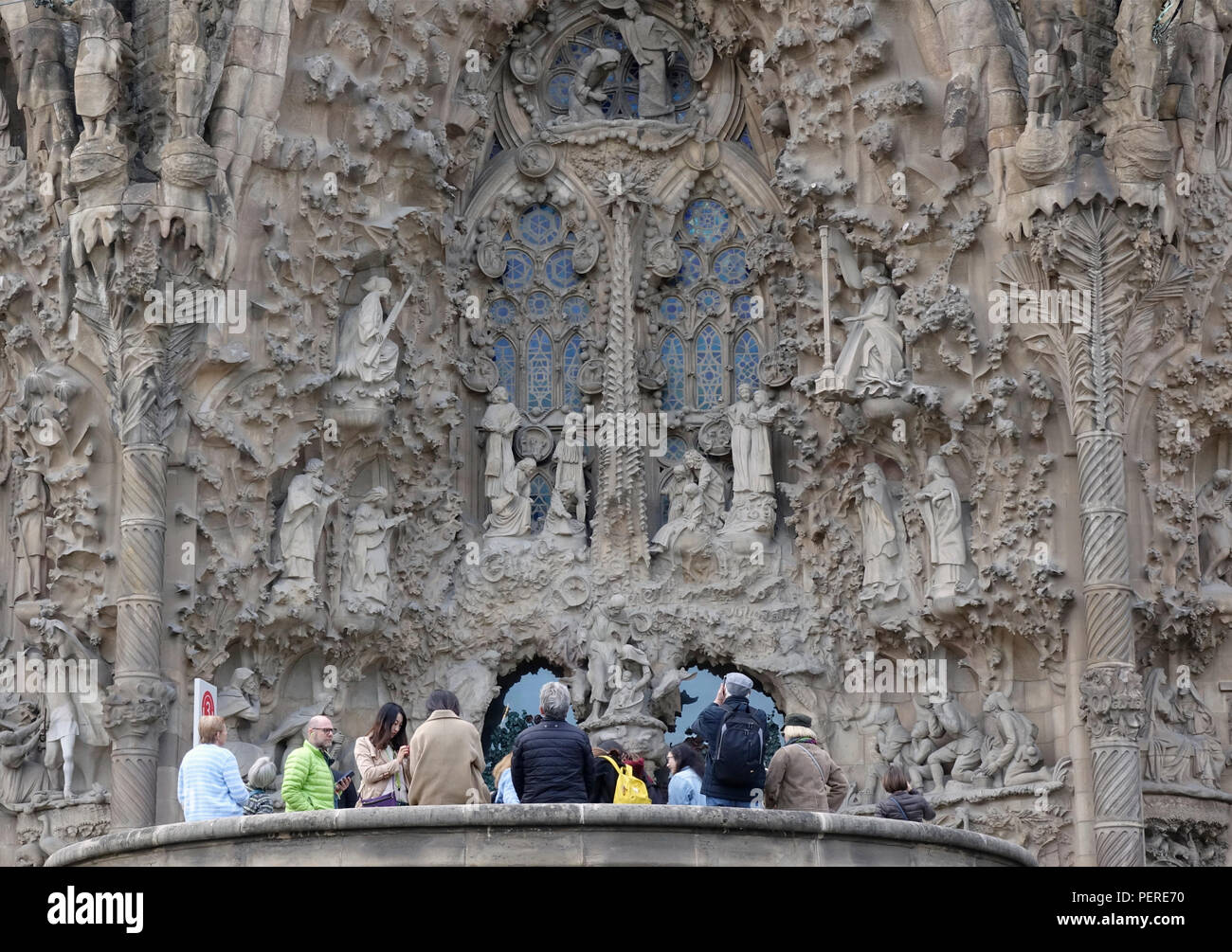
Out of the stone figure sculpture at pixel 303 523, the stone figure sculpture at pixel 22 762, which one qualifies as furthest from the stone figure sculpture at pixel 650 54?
the stone figure sculpture at pixel 22 762

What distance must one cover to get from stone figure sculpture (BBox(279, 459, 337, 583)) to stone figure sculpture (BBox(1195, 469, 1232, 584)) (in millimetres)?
6640

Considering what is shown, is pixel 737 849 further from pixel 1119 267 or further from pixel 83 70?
pixel 83 70

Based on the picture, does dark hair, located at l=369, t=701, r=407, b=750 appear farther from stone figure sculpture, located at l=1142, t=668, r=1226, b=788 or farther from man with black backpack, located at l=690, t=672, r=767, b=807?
stone figure sculpture, located at l=1142, t=668, r=1226, b=788

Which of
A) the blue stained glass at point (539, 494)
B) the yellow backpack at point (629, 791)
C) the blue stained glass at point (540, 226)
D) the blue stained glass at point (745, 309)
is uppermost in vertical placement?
the blue stained glass at point (540, 226)

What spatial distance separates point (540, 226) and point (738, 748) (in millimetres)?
8797

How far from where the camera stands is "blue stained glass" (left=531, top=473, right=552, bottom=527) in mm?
20188

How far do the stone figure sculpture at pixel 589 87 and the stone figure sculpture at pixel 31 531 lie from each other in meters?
5.35

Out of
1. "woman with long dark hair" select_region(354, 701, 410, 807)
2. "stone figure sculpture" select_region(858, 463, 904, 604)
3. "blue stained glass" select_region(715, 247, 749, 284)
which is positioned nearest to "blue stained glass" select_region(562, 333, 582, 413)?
"blue stained glass" select_region(715, 247, 749, 284)

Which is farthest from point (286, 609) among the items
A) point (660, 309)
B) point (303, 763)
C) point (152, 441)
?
→ point (303, 763)

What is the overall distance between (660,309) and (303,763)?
869 cm

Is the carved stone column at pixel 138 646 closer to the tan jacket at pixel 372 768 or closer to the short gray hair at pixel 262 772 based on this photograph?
the short gray hair at pixel 262 772

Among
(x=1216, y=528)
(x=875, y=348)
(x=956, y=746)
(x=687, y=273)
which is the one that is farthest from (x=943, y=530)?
(x=687, y=273)

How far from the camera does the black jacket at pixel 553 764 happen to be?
475 inches

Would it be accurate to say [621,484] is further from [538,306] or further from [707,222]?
[707,222]
